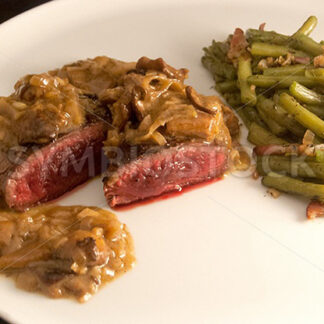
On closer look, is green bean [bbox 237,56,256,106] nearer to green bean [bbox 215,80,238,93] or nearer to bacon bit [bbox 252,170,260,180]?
green bean [bbox 215,80,238,93]

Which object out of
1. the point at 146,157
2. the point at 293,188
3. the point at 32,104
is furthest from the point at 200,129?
the point at 32,104

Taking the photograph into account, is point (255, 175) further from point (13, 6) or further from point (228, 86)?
point (13, 6)

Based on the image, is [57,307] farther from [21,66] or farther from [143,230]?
[21,66]

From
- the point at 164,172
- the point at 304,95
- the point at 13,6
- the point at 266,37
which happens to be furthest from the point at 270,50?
the point at 13,6

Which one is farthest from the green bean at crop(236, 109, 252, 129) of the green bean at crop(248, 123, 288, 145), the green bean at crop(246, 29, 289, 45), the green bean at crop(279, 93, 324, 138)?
the green bean at crop(246, 29, 289, 45)

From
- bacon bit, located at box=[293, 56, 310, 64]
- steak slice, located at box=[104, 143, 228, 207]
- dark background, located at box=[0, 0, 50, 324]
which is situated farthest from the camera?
dark background, located at box=[0, 0, 50, 324]

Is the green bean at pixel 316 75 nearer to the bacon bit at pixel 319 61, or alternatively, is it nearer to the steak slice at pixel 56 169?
the bacon bit at pixel 319 61

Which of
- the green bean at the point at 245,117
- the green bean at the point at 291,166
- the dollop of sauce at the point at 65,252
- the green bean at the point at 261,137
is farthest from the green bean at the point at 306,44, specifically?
the dollop of sauce at the point at 65,252

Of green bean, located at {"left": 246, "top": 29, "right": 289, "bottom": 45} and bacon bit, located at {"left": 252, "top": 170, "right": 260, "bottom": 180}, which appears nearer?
bacon bit, located at {"left": 252, "top": 170, "right": 260, "bottom": 180}
